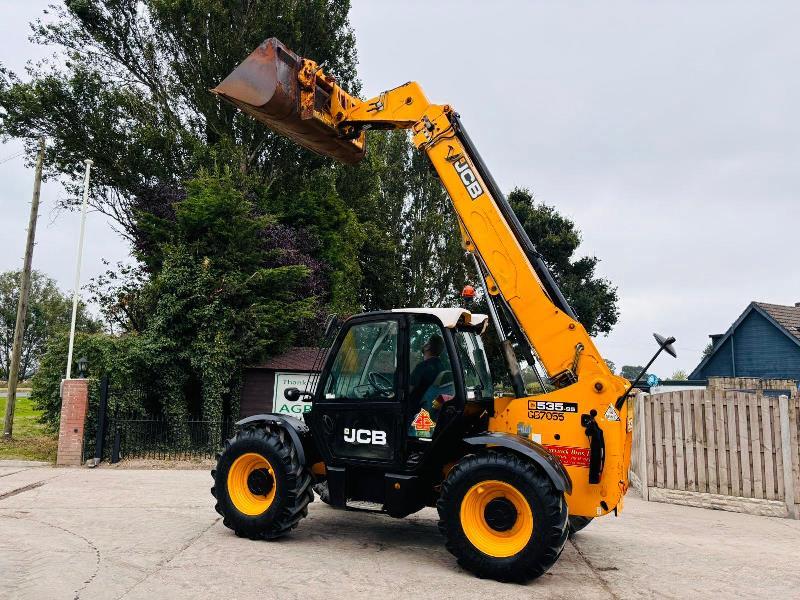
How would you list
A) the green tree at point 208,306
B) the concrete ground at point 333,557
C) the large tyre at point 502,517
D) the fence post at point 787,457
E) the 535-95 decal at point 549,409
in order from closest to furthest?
the concrete ground at point 333,557, the large tyre at point 502,517, the 535-95 decal at point 549,409, the fence post at point 787,457, the green tree at point 208,306

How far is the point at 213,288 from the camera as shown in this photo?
13.8m

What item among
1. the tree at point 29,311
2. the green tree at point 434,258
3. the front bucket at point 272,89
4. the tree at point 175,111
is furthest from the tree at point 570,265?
the tree at point 29,311

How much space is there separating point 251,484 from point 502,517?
265 centimetres

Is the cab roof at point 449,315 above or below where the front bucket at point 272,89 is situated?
below

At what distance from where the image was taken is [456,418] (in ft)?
17.9

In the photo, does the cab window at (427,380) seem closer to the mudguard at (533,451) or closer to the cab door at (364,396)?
the cab door at (364,396)

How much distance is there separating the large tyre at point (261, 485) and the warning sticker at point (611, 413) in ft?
9.71

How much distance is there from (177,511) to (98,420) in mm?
5428

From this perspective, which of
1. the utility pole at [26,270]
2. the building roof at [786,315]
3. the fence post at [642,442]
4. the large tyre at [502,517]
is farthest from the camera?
the building roof at [786,315]

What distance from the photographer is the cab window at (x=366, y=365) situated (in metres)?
5.84

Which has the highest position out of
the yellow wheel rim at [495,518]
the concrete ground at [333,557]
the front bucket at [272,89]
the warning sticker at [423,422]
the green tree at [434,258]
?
the green tree at [434,258]

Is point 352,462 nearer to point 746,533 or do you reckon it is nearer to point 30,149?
point 746,533

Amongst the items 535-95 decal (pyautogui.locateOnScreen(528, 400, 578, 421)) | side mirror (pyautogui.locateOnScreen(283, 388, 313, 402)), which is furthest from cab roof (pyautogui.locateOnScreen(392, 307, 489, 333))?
side mirror (pyautogui.locateOnScreen(283, 388, 313, 402))

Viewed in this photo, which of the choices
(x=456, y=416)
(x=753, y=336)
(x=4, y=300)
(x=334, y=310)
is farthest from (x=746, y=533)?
(x=4, y=300)
